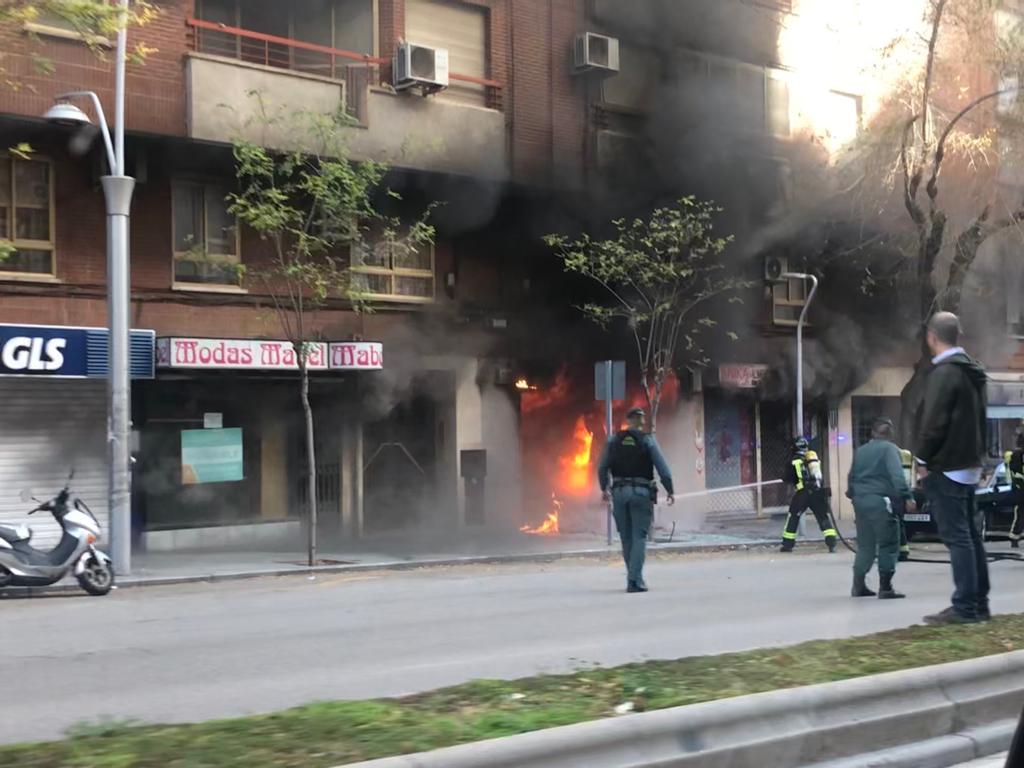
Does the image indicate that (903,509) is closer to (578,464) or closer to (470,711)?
(470,711)

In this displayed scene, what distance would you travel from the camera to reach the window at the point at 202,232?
53.1 feet

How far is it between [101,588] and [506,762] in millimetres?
8858

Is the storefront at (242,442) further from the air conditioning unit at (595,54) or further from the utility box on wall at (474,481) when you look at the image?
the air conditioning unit at (595,54)

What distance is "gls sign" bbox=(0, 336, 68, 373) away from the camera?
46.8 ft

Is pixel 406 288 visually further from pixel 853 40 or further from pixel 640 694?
pixel 640 694

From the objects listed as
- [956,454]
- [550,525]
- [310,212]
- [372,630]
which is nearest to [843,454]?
[550,525]

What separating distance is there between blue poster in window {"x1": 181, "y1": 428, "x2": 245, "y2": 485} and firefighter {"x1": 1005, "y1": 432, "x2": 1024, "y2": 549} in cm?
1061

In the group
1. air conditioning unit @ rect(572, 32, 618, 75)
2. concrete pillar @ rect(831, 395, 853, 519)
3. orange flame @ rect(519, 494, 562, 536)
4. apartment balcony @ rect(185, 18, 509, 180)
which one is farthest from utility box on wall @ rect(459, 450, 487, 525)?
concrete pillar @ rect(831, 395, 853, 519)

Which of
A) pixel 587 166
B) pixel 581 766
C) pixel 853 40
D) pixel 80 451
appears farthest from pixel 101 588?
pixel 853 40

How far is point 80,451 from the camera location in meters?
15.5

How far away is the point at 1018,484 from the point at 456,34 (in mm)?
10556

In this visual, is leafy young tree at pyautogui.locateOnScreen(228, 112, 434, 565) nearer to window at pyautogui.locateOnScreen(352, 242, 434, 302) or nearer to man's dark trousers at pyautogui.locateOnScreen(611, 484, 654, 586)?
window at pyautogui.locateOnScreen(352, 242, 434, 302)

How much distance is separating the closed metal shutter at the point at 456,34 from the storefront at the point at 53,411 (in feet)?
20.6

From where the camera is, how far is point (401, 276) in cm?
1830
